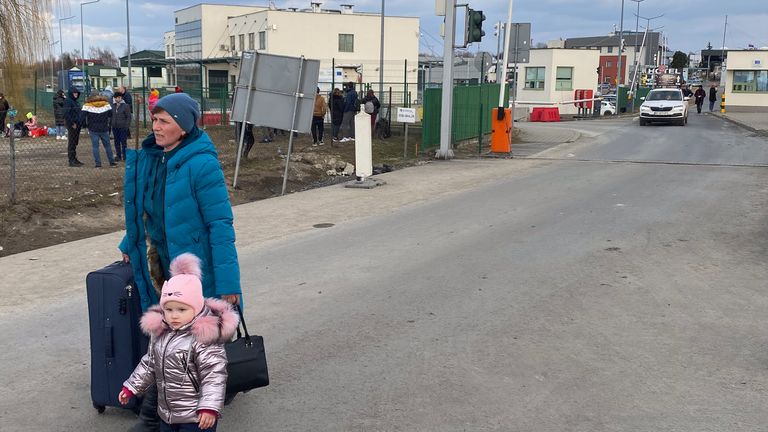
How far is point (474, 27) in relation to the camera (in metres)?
18.3

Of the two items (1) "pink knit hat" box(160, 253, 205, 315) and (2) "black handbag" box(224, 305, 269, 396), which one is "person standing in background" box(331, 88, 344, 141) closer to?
(2) "black handbag" box(224, 305, 269, 396)

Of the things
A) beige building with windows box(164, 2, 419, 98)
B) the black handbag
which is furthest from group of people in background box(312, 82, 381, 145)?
beige building with windows box(164, 2, 419, 98)

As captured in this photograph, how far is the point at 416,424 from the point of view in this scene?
419 cm

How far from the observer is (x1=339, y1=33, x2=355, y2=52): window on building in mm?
71938

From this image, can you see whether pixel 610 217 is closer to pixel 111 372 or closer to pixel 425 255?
pixel 425 255

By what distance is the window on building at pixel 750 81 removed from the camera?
145ft

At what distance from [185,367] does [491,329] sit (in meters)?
2.96

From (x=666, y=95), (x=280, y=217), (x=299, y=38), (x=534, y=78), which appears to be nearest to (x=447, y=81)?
(x=280, y=217)

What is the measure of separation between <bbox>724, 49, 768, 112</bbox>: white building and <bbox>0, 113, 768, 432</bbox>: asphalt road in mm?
38172

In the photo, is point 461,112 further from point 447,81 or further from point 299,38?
point 299,38

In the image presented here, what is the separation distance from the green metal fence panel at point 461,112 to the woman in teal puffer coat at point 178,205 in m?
15.7

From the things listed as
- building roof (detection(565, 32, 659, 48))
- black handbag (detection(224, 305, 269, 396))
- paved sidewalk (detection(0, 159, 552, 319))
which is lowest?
paved sidewalk (detection(0, 159, 552, 319))

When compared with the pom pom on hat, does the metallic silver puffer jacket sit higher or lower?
lower

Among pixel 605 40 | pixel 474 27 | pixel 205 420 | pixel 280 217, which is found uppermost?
pixel 605 40
